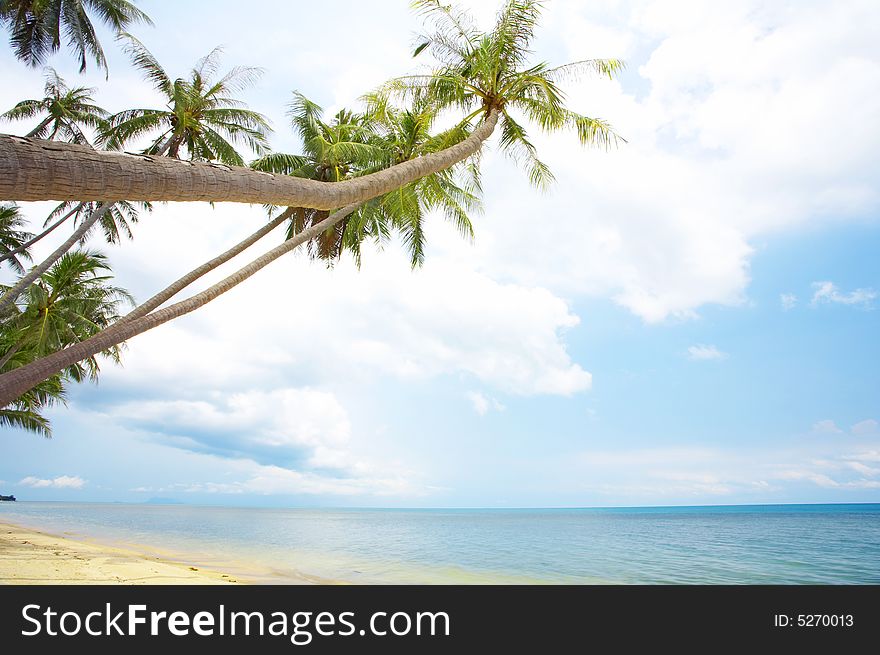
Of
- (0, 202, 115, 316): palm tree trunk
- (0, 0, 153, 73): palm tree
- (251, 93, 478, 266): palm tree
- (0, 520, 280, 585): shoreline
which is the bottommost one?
(0, 520, 280, 585): shoreline

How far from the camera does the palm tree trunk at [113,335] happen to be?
18.6 ft

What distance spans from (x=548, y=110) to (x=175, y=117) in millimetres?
8199

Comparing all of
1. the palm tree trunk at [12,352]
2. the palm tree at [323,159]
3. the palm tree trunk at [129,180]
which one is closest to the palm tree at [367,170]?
the palm tree at [323,159]

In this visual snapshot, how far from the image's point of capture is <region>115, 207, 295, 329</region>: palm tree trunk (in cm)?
787

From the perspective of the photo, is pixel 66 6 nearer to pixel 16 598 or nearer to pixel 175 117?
pixel 175 117

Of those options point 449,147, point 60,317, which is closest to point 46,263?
point 60,317

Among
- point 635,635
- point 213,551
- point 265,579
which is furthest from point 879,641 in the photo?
point 213,551

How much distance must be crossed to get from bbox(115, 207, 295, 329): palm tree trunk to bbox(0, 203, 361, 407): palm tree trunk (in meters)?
0.29

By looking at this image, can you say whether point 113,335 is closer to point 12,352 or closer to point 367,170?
point 367,170

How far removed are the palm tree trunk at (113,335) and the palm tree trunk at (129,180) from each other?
34.8 inches

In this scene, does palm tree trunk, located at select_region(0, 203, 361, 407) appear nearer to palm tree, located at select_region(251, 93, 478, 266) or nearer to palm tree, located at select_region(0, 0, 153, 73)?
palm tree, located at select_region(251, 93, 478, 266)

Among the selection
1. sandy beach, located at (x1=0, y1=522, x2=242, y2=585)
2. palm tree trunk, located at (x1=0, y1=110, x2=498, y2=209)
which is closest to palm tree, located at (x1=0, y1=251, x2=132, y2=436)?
sandy beach, located at (x1=0, y1=522, x2=242, y2=585)

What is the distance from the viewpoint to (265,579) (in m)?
11.7

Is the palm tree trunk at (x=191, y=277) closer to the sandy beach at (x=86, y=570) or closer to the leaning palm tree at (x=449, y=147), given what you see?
the leaning palm tree at (x=449, y=147)
